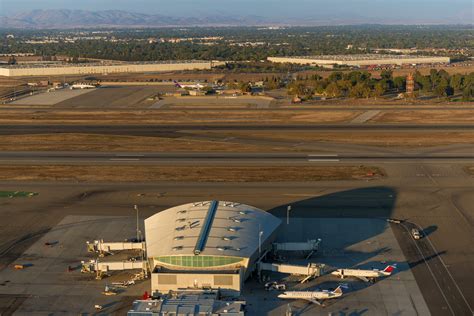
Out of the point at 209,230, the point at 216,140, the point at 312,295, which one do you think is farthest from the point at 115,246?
the point at 216,140

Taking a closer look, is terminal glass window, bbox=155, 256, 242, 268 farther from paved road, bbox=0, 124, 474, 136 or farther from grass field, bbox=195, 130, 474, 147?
paved road, bbox=0, 124, 474, 136

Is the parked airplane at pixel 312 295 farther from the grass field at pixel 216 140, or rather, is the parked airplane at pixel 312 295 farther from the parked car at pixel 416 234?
the grass field at pixel 216 140

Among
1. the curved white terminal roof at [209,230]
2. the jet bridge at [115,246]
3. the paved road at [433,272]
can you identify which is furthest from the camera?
the jet bridge at [115,246]

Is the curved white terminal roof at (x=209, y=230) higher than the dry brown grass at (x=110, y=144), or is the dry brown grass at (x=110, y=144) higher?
the curved white terminal roof at (x=209, y=230)

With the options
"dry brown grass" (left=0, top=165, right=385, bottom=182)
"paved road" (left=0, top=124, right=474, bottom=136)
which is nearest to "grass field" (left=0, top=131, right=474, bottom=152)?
"paved road" (left=0, top=124, right=474, bottom=136)

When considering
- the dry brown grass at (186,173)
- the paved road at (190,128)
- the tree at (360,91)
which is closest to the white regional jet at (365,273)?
the dry brown grass at (186,173)

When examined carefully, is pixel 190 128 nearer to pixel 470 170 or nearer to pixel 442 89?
pixel 470 170
